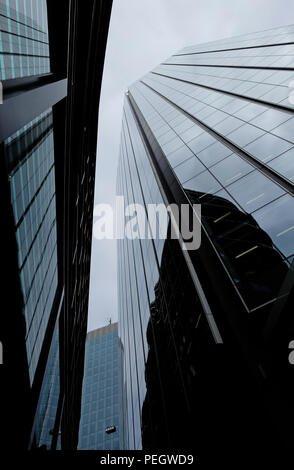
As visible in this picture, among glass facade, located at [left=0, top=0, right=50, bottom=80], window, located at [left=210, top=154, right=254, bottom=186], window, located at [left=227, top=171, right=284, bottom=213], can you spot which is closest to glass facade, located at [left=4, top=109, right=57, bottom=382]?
glass facade, located at [left=0, top=0, right=50, bottom=80]

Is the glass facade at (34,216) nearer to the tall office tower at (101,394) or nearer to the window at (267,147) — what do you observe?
the window at (267,147)

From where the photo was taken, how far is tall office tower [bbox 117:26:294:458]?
7.59 metres

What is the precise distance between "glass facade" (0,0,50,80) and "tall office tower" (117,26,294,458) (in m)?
9.56

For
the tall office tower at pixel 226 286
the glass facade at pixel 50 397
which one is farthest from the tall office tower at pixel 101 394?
the tall office tower at pixel 226 286

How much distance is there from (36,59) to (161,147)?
1115 cm

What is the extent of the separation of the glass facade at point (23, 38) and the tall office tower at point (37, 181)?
0.04m

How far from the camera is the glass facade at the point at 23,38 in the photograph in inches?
458

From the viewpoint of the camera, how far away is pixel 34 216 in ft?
57.7

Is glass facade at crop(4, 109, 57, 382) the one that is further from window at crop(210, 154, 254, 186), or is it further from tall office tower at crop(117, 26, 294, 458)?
window at crop(210, 154, 254, 186)

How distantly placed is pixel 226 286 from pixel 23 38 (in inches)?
565

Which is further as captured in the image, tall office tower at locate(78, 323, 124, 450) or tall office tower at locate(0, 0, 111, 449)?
tall office tower at locate(78, 323, 124, 450)

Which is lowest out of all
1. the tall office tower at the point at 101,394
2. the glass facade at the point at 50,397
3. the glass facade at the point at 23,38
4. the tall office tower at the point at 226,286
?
the tall office tower at the point at 101,394

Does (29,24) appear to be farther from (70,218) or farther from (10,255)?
(70,218)
